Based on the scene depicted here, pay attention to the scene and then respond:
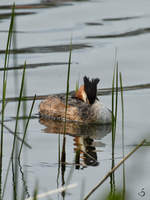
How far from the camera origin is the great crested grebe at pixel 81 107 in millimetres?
12070

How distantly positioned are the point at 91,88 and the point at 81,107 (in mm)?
660

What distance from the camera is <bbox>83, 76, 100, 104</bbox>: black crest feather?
39.2 feet

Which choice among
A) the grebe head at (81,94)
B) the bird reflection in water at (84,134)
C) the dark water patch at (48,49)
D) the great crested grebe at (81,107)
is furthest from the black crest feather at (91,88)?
the dark water patch at (48,49)

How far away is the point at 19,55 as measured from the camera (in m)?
A: 15.1

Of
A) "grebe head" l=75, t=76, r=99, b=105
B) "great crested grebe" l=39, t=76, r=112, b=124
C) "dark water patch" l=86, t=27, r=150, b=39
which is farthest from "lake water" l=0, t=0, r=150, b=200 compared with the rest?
"grebe head" l=75, t=76, r=99, b=105

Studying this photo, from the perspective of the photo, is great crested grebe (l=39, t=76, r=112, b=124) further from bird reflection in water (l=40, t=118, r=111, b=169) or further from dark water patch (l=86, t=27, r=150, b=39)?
dark water patch (l=86, t=27, r=150, b=39)

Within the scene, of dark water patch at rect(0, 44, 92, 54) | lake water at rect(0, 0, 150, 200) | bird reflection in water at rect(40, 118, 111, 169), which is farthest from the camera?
dark water patch at rect(0, 44, 92, 54)

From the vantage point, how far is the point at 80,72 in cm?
1403

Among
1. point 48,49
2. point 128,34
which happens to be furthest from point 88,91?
point 128,34

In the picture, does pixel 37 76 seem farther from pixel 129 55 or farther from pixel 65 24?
pixel 65 24

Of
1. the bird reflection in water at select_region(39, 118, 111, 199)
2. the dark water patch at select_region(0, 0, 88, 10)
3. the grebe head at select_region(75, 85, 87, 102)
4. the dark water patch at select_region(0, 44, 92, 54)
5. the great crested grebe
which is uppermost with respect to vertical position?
the dark water patch at select_region(0, 0, 88, 10)

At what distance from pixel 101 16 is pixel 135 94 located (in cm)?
549

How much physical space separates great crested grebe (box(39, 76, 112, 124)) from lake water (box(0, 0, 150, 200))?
21 cm

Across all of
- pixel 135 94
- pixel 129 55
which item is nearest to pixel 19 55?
pixel 129 55
